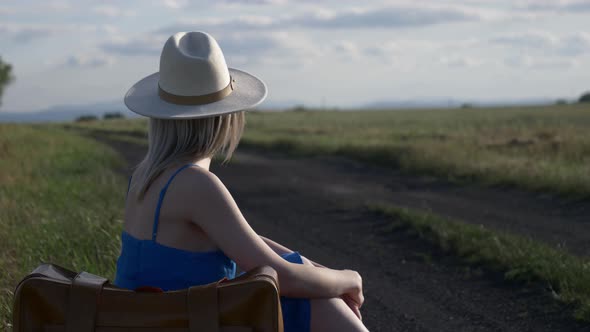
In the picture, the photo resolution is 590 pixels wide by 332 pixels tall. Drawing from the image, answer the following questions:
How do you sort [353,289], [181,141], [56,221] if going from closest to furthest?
[181,141] → [353,289] → [56,221]

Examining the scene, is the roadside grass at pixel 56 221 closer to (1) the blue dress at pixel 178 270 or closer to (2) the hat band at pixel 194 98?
(1) the blue dress at pixel 178 270

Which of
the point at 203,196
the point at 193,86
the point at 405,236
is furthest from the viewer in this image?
the point at 405,236

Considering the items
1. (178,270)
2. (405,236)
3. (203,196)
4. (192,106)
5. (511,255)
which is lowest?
(405,236)

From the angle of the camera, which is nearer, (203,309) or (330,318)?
(203,309)

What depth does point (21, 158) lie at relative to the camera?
49.1 ft

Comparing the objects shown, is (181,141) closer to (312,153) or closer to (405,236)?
(405,236)

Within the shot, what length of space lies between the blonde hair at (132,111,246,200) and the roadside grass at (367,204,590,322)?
8.84ft

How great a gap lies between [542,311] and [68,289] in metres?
3.25

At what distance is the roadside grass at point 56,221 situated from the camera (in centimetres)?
520

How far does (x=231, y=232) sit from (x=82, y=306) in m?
0.55

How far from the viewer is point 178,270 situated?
259 cm

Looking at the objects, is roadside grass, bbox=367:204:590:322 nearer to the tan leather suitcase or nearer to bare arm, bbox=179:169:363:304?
bare arm, bbox=179:169:363:304

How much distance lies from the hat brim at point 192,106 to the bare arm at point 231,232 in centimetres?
23

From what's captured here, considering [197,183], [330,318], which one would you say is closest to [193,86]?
[197,183]
